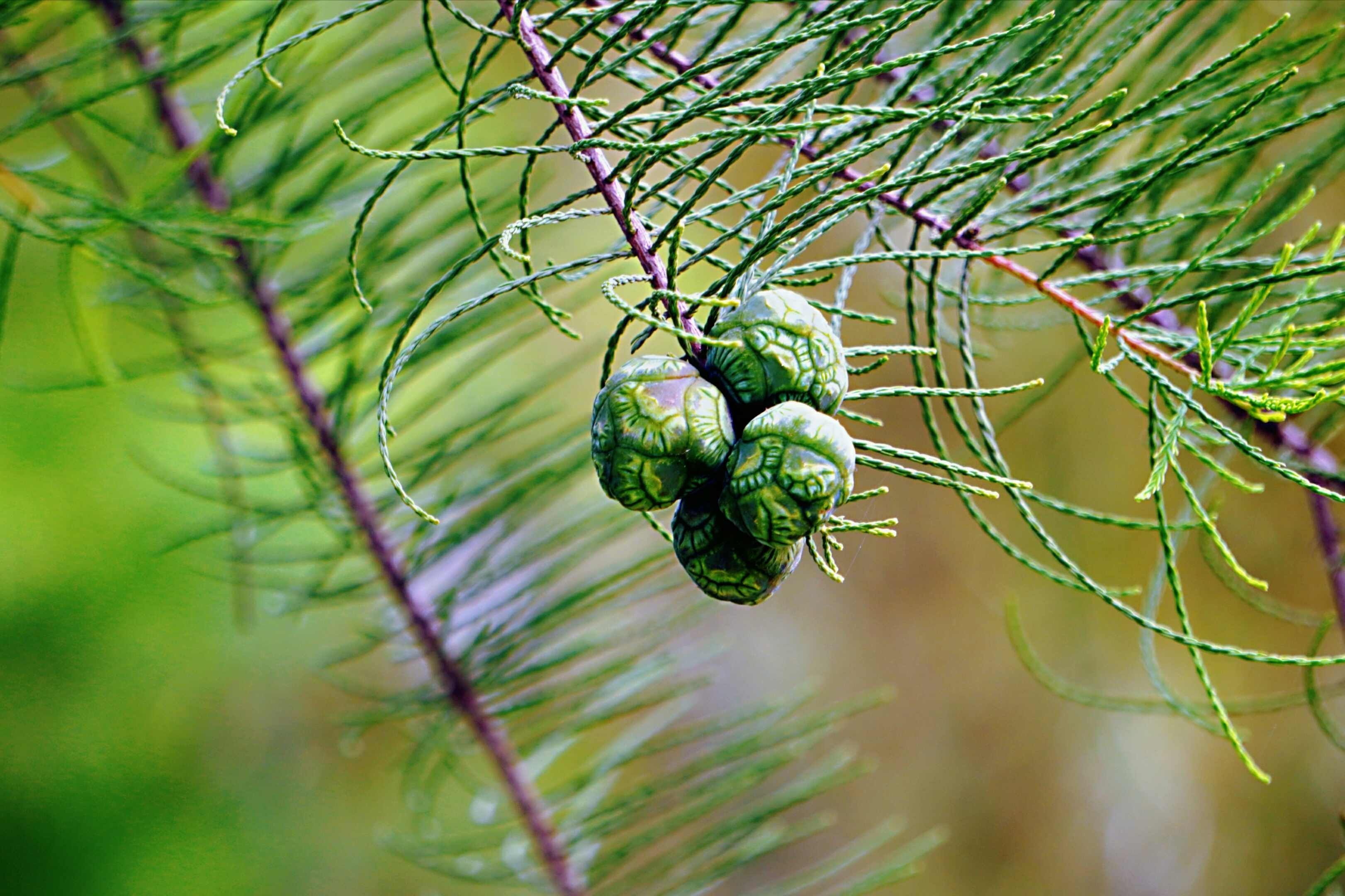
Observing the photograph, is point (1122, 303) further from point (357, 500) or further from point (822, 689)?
point (822, 689)

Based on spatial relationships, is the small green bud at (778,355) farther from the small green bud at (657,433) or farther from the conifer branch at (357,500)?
the conifer branch at (357,500)

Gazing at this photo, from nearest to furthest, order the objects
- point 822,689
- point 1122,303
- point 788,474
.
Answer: point 788,474 < point 1122,303 < point 822,689

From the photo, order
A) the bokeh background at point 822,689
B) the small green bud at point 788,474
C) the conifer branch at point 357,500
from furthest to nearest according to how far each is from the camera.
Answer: the bokeh background at point 822,689
the conifer branch at point 357,500
the small green bud at point 788,474

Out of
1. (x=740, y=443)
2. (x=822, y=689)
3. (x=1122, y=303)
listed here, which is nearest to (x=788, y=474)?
(x=740, y=443)

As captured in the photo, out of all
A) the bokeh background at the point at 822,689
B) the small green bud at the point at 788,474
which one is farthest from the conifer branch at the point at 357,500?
the small green bud at the point at 788,474

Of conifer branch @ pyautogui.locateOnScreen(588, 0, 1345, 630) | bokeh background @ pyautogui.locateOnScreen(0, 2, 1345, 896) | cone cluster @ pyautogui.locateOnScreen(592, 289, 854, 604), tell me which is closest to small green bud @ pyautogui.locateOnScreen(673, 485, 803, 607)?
cone cluster @ pyautogui.locateOnScreen(592, 289, 854, 604)
